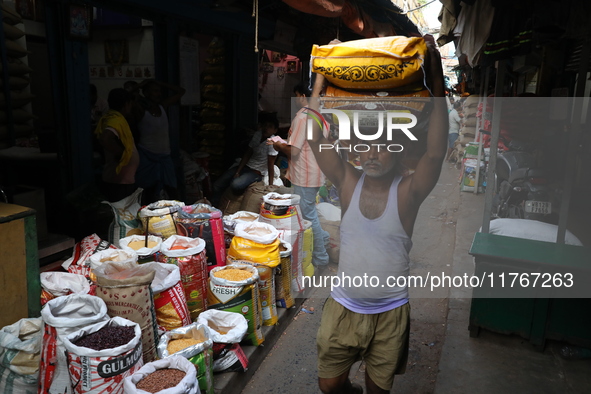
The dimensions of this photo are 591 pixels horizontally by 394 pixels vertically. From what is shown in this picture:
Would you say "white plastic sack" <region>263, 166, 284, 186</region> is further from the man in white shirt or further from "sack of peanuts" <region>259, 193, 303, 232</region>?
"sack of peanuts" <region>259, 193, 303, 232</region>

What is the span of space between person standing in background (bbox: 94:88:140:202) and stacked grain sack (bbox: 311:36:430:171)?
3.04 m

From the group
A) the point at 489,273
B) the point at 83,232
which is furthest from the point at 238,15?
the point at 489,273

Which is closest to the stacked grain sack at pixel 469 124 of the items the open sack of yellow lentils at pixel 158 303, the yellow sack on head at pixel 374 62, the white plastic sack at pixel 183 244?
the open sack of yellow lentils at pixel 158 303

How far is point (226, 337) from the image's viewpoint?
3229 millimetres

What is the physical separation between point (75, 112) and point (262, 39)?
15.2 ft

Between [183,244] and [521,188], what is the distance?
18.9 ft

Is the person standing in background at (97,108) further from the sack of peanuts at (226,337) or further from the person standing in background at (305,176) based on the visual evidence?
the sack of peanuts at (226,337)

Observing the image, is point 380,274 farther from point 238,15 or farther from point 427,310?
point 238,15

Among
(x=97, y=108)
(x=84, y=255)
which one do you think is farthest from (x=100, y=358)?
(x=97, y=108)

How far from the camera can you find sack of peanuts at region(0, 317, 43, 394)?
104 inches

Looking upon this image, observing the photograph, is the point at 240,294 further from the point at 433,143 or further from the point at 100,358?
the point at 433,143

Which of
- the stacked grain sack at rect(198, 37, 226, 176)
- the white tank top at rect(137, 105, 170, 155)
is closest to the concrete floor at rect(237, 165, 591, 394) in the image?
Result: the white tank top at rect(137, 105, 170, 155)

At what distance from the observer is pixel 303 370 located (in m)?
3.76

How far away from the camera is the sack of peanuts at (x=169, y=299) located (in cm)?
312
